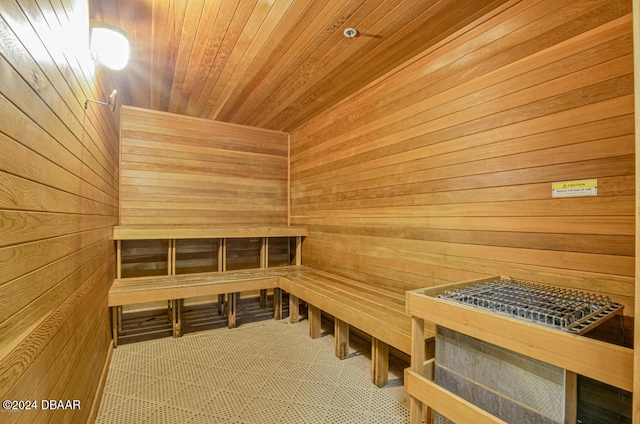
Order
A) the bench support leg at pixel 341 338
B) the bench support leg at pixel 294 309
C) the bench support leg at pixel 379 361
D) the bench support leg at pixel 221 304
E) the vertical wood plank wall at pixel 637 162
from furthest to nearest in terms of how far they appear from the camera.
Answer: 1. the bench support leg at pixel 221 304
2. the bench support leg at pixel 294 309
3. the bench support leg at pixel 341 338
4. the bench support leg at pixel 379 361
5. the vertical wood plank wall at pixel 637 162

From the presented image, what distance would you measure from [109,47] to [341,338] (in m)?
2.66

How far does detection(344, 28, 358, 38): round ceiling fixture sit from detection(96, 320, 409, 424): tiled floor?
2.45m

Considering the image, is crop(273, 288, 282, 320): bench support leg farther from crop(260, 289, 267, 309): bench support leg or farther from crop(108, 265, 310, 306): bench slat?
crop(260, 289, 267, 309): bench support leg

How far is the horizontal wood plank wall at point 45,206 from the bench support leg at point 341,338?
1.69 meters

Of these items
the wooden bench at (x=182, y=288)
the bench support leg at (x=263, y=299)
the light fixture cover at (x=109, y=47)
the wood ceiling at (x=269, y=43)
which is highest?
the wood ceiling at (x=269, y=43)

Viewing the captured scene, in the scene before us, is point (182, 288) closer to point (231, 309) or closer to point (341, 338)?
point (231, 309)

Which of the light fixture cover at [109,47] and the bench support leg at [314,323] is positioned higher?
the light fixture cover at [109,47]

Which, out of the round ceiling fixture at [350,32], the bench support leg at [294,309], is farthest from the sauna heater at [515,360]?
the bench support leg at [294,309]

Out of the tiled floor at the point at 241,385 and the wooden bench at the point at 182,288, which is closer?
the tiled floor at the point at 241,385

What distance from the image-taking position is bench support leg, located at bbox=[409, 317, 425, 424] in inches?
59.8

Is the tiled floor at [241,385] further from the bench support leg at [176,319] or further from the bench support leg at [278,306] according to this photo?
the bench support leg at [278,306]

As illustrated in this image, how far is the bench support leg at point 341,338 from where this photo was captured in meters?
2.62

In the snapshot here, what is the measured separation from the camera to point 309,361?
255cm

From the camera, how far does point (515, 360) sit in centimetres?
119
